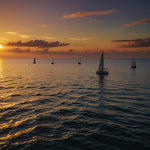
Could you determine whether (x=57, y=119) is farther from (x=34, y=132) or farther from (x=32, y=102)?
(x=32, y=102)

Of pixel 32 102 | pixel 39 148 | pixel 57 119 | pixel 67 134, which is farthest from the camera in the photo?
pixel 32 102

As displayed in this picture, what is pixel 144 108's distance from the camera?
2469cm

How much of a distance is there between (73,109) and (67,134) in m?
8.27

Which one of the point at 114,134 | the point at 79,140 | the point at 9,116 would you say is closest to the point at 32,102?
the point at 9,116

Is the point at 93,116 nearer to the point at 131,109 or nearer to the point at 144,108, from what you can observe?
the point at 131,109

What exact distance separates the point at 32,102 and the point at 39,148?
1561 cm

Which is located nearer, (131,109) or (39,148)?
(39,148)

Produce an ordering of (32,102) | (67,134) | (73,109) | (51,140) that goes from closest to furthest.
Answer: (51,140)
(67,134)
(73,109)
(32,102)

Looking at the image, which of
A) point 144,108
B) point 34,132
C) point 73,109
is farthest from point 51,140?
point 144,108

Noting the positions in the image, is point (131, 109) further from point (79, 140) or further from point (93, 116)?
point (79, 140)

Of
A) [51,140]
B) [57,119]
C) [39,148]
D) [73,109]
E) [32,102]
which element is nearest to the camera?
[39,148]

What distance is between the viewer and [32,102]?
89.8 ft

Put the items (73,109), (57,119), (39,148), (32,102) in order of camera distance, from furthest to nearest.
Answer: (32,102)
(73,109)
(57,119)
(39,148)

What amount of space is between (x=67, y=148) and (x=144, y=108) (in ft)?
61.1
